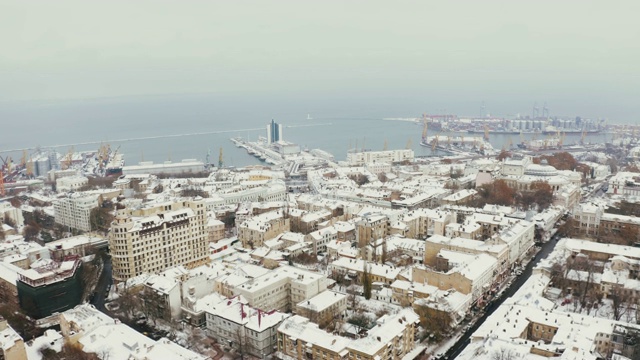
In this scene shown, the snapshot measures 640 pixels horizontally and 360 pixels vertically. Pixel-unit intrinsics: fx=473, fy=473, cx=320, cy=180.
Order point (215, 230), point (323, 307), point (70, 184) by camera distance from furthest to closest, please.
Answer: point (70, 184), point (215, 230), point (323, 307)

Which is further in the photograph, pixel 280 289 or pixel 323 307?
pixel 280 289

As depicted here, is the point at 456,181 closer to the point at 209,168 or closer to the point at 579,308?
the point at 579,308

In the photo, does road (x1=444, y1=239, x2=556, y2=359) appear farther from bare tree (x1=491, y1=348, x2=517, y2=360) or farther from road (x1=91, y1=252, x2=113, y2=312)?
road (x1=91, y1=252, x2=113, y2=312)

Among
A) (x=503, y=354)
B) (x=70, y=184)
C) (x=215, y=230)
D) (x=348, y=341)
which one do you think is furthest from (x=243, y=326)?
(x=70, y=184)

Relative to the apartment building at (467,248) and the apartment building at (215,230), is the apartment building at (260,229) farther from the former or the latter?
the apartment building at (467,248)

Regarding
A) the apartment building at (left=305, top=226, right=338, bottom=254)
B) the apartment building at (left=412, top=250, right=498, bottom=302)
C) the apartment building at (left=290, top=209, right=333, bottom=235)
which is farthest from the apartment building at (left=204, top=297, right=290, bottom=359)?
the apartment building at (left=290, top=209, right=333, bottom=235)

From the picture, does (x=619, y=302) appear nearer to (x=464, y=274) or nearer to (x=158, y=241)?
(x=464, y=274)

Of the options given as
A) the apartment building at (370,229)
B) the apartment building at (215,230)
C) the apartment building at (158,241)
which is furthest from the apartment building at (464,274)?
the apartment building at (215,230)
